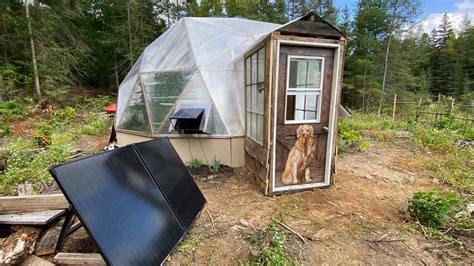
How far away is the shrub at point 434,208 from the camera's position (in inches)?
117

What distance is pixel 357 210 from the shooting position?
11.3 ft

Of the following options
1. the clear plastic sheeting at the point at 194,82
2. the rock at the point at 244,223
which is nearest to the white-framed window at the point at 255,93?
the clear plastic sheeting at the point at 194,82

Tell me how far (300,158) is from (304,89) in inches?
46.9

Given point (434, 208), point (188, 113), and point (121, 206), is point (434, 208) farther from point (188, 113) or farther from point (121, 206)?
point (188, 113)

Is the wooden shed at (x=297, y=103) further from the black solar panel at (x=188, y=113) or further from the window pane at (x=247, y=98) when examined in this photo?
the black solar panel at (x=188, y=113)

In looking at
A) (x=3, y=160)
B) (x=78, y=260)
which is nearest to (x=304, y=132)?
(x=78, y=260)

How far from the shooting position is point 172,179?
3105 millimetres

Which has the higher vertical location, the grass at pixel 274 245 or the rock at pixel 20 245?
the rock at pixel 20 245

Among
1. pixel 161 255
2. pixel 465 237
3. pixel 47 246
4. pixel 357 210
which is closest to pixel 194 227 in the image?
pixel 161 255

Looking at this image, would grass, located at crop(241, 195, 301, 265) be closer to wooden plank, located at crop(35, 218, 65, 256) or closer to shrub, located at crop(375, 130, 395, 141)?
wooden plank, located at crop(35, 218, 65, 256)

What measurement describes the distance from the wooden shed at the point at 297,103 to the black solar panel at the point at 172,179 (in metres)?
1.31

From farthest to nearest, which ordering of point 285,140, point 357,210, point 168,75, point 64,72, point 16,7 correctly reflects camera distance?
point 64,72 < point 16,7 < point 168,75 < point 285,140 < point 357,210

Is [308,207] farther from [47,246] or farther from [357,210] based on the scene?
[47,246]

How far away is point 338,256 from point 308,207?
1065mm
